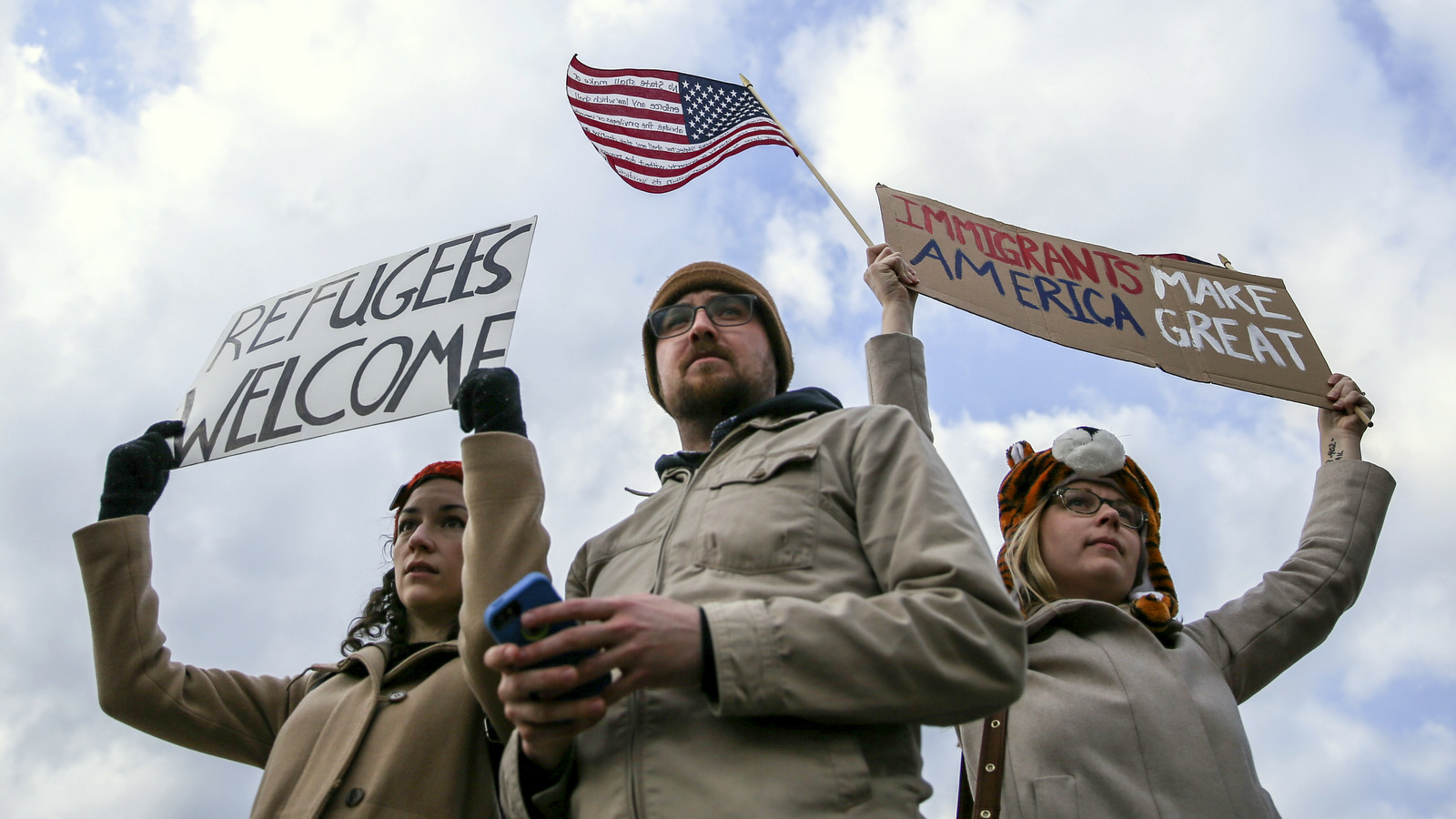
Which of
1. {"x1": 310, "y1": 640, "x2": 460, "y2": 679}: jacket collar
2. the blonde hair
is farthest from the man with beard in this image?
the blonde hair

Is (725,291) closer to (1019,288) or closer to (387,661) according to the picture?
(387,661)

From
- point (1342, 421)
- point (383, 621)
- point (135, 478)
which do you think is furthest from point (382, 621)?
point (1342, 421)

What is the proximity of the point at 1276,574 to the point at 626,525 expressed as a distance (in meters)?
2.59

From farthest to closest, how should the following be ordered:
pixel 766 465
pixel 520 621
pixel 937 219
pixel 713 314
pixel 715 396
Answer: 1. pixel 937 219
2. pixel 713 314
3. pixel 715 396
4. pixel 766 465
5. pixel 520 621

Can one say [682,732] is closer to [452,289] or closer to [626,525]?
[626,525]

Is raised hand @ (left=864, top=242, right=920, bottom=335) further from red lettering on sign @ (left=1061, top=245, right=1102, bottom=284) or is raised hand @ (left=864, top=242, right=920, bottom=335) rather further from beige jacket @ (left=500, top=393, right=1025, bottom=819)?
beige jacket @ (left=500, top=393, right=1025, bottom=819)

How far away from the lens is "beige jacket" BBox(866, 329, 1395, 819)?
2.74 meters

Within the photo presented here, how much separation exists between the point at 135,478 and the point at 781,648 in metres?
2.84

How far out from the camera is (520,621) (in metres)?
1.69

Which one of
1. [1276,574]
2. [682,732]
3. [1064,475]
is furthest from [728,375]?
[1276,574]

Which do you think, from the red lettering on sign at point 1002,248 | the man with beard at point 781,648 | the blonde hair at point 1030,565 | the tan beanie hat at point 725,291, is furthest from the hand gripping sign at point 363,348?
the red lettering on sign at point 1002,248

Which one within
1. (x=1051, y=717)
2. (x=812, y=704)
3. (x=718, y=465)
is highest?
(x=718, y=465)

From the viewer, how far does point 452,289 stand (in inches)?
155

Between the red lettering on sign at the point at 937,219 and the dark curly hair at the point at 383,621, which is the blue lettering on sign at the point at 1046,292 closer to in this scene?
the red lettering on sign at the point at 937,219
